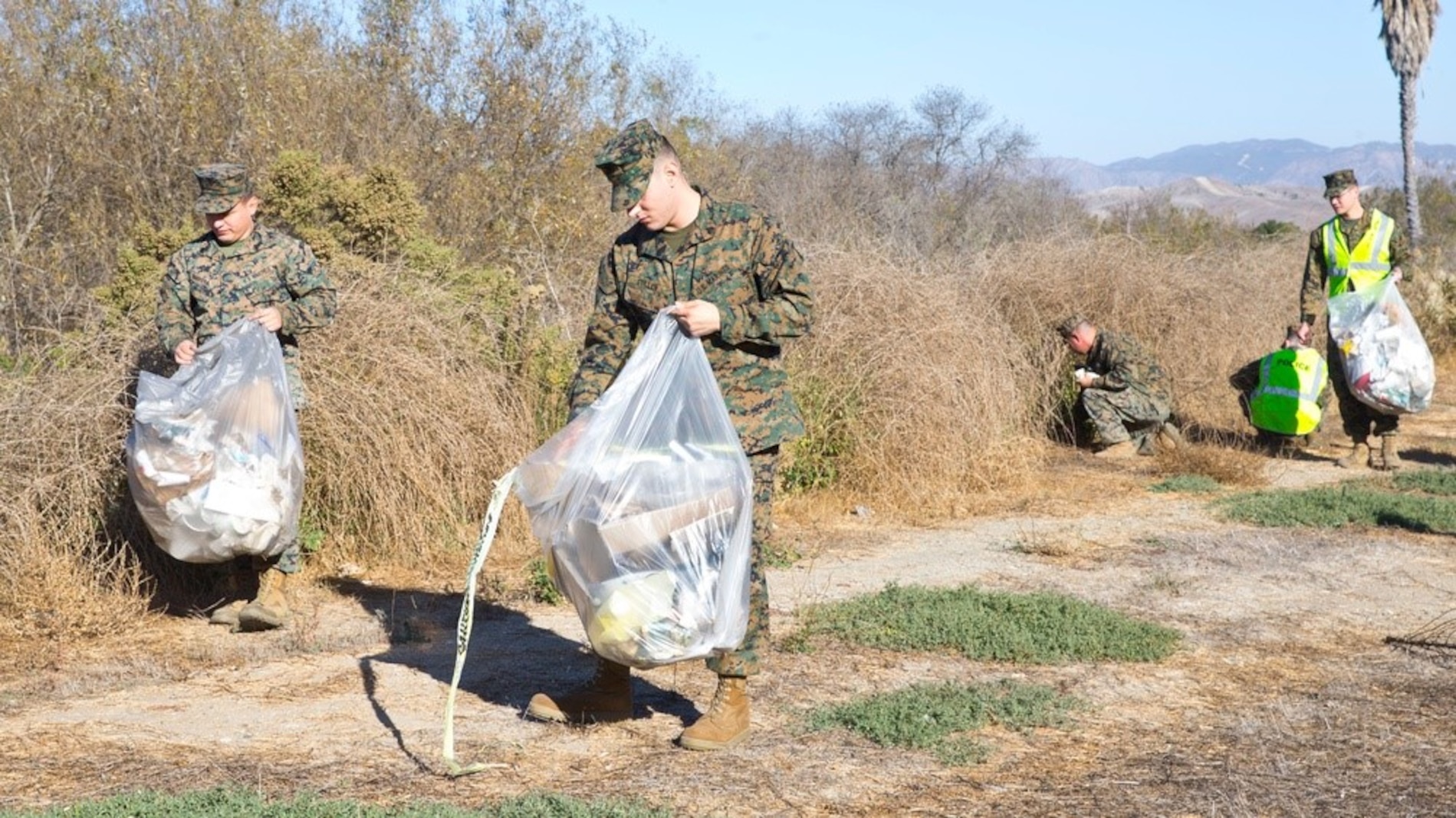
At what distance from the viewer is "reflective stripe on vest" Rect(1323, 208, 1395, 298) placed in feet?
33.9

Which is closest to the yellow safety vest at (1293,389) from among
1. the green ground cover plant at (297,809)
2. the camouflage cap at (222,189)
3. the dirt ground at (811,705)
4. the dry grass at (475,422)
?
the dry grass at (475,422)

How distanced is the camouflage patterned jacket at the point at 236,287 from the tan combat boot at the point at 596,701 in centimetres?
226

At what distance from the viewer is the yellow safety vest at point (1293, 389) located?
1109 cm

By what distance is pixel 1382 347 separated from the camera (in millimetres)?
10195

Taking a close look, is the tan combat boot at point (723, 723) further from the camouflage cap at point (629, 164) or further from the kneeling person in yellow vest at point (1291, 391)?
the kneeling person in yellow vest at point (1291, 391)

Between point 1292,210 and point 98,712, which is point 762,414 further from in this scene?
point 1292,210

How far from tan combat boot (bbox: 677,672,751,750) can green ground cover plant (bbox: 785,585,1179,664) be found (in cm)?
127

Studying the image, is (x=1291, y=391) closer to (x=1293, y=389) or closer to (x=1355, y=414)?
(x=1293, y=389)

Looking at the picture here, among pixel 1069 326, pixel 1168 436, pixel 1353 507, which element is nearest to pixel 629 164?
pixel 1353 507

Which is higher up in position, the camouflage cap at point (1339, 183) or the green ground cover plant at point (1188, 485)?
the camouflage cap at point (1339, 183)

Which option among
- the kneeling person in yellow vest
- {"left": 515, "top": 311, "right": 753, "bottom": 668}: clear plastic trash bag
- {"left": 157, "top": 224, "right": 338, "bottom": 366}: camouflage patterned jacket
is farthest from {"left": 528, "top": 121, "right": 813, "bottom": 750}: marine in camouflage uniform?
the kneeling person in yellow vest

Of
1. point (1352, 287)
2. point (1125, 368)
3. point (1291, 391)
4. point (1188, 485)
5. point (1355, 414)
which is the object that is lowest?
point (1188, 485)

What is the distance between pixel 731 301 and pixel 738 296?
3cm

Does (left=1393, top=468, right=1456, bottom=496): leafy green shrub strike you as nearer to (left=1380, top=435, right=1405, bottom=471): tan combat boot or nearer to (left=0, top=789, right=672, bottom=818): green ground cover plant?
(left=1380, top=435, right=1405, bottom=471): tan combat boot
